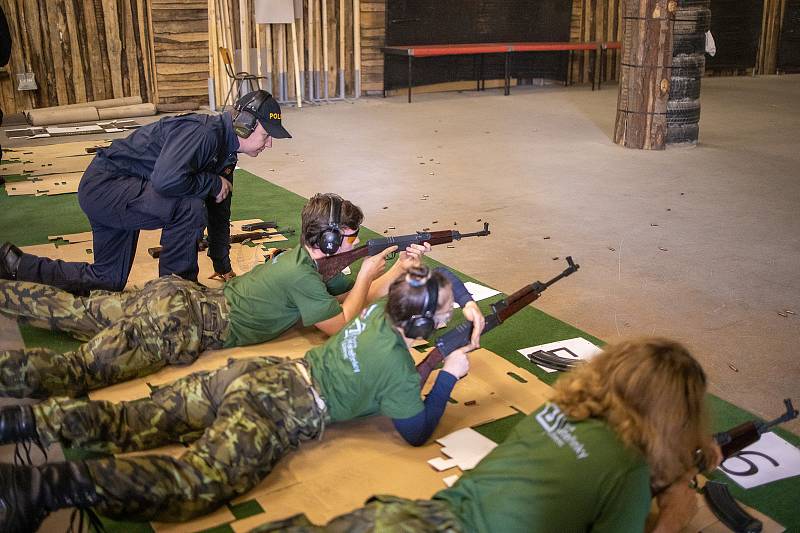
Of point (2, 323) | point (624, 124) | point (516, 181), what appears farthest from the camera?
point (624, 124)

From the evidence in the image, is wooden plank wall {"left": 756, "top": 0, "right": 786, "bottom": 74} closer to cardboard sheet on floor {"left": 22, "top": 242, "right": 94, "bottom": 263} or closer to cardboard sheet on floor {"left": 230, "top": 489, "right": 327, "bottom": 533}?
cardboard sheet on floor {"left": 22, "top": 242, "right": 94, "bottom": 263}

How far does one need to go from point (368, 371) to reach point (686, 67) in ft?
26.0

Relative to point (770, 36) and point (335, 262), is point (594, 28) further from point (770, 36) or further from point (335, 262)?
point (335, 262)

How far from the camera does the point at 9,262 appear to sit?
5.16 metres

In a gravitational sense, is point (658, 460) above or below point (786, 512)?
above

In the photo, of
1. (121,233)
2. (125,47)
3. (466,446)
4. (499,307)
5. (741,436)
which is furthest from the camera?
(125,47)

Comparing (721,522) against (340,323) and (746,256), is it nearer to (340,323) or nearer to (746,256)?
(340,323)

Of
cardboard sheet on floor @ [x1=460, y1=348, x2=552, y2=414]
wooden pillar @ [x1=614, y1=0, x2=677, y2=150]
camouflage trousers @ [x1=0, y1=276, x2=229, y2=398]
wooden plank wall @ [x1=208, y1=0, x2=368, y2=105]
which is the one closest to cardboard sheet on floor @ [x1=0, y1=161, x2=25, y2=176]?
wooden plank wall @ [x1=208, y1=0, x2=368, y2=105]

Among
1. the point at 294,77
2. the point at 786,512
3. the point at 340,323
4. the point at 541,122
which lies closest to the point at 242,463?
the point at 340,323

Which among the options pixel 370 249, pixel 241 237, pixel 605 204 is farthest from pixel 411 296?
pixel 605 204

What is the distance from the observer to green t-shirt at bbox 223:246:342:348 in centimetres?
416

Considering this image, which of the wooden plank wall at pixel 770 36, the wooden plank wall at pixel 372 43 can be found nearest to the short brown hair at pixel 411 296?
the wooden plank wall at pixel 372 43

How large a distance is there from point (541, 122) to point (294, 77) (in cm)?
448

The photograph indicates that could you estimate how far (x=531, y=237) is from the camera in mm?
6727
